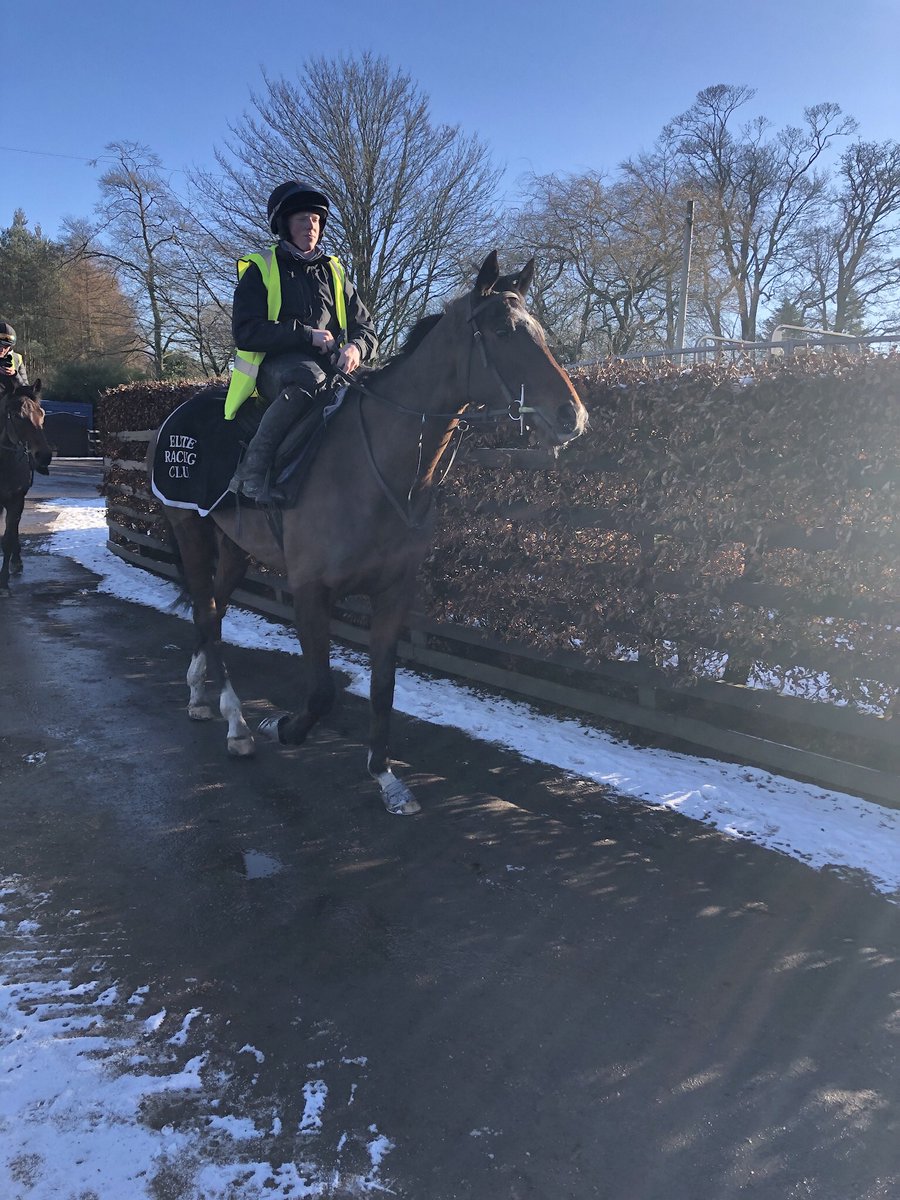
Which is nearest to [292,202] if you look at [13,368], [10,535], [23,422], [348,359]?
[348,359]

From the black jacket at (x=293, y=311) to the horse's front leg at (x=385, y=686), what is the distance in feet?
4.83

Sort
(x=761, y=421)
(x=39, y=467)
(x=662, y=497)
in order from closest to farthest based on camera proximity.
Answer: (x=761, y=421), (x=662, y=497), (x=39, y=467)

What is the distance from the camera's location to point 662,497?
4.94 meters

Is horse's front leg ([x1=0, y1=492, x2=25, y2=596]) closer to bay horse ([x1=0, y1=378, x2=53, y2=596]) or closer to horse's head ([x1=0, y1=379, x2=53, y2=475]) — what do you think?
bay horse ([x1=0, y1=378, x2=53, y2=596])

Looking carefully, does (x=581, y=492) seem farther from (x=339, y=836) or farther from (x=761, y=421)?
(x=339, y=836)

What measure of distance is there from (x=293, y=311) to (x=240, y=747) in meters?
2.59

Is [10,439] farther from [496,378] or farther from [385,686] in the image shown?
[496,378]

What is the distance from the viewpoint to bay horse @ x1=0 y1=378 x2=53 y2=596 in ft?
31.9

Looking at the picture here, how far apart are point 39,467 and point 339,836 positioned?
8382mm

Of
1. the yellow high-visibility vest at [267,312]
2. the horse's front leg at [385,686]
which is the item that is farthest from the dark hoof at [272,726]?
the yellow high-visibility vest at [267,312]

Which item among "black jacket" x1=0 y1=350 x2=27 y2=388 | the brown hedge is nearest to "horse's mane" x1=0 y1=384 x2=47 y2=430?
"black jacket" x1=0 y1=350 x2=27 y2=388

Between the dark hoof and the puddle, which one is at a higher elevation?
the dark hoof

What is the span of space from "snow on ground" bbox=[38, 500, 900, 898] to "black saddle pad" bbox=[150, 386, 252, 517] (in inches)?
80.2

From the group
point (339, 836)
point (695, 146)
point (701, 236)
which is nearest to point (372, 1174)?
point (339, 836)
